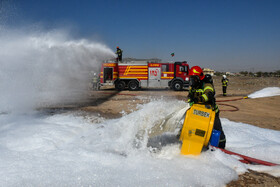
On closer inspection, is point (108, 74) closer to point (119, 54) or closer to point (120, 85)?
point (120, 85)

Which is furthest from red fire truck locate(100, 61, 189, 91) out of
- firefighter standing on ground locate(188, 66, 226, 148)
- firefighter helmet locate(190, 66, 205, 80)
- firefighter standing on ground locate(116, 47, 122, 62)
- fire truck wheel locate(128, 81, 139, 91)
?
firefighter helmet locate(190, 66, 205, 80)

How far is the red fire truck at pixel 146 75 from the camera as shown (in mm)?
16422

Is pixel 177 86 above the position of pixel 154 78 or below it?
below

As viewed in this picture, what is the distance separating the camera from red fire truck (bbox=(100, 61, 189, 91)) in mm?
16422

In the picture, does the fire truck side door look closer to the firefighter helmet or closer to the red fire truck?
the red fire truck

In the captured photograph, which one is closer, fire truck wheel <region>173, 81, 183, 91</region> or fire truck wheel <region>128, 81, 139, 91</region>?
fire truck wheel <region>173, 81, 183, 91</region>

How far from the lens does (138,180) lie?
8.55ft

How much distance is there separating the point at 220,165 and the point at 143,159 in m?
1.16

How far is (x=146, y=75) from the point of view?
16.6 meters

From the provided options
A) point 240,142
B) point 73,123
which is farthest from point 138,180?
point 73,123

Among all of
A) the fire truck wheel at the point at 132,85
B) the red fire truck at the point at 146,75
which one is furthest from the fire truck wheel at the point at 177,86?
the fire truck wheel at the point at 132,85

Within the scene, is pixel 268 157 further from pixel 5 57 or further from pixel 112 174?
pixel 5 57

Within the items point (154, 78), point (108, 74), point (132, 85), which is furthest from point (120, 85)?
point (154, 78)

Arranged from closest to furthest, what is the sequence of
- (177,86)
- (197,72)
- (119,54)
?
(197,72) → (177,86) → (119,54)
